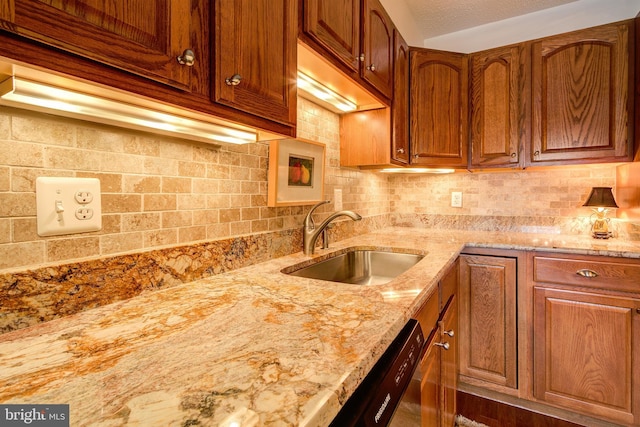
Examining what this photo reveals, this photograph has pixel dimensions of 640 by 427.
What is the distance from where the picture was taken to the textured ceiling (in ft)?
7.07

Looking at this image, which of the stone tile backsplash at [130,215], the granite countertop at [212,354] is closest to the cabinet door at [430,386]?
the granite countertop at [212,354]

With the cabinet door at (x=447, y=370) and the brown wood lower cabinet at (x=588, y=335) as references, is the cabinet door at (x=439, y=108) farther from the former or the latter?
the cabinet door at (x=447, y=370)

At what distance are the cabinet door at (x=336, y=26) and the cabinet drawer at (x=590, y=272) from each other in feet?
4.85

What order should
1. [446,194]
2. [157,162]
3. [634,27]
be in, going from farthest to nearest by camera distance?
[446,194] → [634,27] → [157,162]

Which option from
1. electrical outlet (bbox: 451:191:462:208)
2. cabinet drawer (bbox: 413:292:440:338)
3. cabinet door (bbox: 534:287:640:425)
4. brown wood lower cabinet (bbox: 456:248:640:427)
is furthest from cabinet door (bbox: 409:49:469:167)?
cabinet drawer (bbox: 413:292:440:338)

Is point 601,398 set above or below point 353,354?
below

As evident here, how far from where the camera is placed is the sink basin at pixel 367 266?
1537mm

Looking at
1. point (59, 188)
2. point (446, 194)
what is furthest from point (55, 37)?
point (446, 194)

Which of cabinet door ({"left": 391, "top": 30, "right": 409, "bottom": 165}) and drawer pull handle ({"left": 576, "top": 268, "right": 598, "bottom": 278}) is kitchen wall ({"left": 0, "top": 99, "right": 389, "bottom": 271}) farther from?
drawer pull handle ({"left": 576, "top": 268, "right": 598, "bottom": 278})

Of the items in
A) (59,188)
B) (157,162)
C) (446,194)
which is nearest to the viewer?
(59,188)

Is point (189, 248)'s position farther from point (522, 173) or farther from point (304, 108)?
point (522, 173)

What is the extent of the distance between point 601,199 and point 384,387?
210 centimetres

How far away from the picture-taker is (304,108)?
5.14ft

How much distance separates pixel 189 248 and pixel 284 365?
61 cm
